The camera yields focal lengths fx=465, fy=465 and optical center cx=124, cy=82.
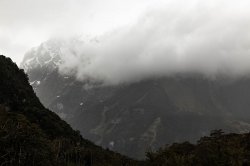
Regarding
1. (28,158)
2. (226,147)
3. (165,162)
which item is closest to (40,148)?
(28,158)

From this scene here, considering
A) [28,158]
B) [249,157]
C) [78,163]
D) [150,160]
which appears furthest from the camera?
[78,163]

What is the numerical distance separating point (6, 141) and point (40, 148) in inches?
598

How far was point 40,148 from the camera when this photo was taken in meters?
128

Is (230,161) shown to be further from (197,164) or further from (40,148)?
(40,148)

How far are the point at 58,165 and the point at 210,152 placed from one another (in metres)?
50.1

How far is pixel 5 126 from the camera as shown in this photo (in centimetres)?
12019

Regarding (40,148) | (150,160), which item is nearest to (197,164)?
(150,160)

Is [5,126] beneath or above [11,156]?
above

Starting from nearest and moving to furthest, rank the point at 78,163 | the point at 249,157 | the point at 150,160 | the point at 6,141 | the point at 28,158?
1. the point at 6,141
2. the point at 28,158
3. the point at 249,157
4. the point at 150,160
5. the point at 78,163

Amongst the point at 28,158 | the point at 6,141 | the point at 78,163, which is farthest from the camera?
the point at 78,163

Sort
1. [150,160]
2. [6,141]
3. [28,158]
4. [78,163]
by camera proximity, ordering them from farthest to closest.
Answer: [78,163] → [150,160] → [28,158] → [6,141]

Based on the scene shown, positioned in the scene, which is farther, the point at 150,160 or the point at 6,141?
the point at 150,160

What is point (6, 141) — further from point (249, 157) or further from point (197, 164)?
point (249, 157)

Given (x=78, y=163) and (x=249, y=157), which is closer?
(x=249, y=157)
